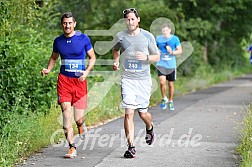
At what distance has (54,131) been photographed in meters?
10.9

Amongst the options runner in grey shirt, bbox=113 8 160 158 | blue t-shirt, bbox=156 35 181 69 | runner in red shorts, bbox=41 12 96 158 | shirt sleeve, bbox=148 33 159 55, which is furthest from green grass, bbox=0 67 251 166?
shirt sleeve, bbox=148 33 159 55

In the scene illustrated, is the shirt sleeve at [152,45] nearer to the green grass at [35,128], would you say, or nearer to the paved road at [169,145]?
the paved road at [169,145]

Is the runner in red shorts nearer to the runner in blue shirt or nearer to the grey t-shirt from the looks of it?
the grey t-shirt

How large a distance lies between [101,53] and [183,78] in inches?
227

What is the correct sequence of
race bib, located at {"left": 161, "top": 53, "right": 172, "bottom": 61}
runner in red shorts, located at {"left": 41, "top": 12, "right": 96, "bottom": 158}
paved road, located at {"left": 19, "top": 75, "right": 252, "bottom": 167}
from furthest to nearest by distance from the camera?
race bib, located at {"left": 161, "top": 53, "right": 172, "bottom": 61}
runner in red shorts, located at {"left": 41, "top": 12, "right": 96, "bottom": 158}
paved road, located at {"left": 19, "top": 75, "right": 252, "bottom": 167}

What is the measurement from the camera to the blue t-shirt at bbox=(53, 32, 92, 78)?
9227 millimetres

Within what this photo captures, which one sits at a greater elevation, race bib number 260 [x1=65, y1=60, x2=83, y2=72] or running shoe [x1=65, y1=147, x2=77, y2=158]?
race bib number 260 [x1=65, y1=60, x2=83, y2=72]

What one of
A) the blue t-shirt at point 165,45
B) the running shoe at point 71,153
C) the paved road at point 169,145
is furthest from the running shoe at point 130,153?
the blue t-shirt at point 165,45

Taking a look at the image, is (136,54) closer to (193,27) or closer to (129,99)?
(129,99)

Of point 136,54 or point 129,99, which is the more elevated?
point 136,54

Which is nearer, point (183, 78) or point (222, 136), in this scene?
point (222, 136)

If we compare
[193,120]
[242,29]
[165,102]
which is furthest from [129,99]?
[242,29]

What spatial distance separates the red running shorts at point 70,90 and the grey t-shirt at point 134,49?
67 cm

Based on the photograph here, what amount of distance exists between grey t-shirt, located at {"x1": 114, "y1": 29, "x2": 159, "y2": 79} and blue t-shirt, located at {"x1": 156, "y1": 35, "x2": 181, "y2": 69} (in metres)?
5.86
